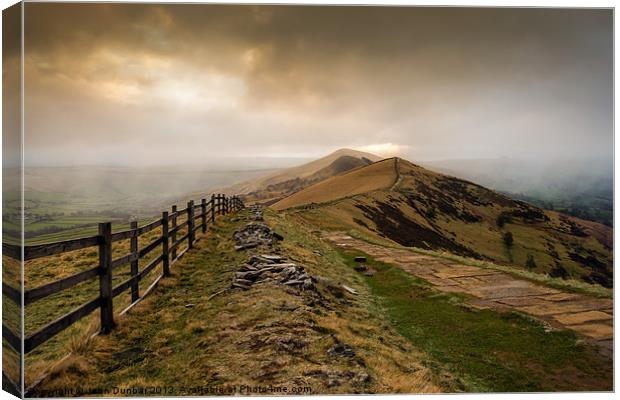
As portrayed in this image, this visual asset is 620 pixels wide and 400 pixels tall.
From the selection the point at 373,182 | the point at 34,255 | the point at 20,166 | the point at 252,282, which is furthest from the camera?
the point at 373,182

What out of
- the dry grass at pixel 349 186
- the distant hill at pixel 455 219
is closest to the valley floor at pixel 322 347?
the distant hill at pixel 455 219

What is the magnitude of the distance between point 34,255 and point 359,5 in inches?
244

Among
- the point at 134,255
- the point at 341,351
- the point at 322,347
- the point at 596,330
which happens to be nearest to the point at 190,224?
the point at 134,255

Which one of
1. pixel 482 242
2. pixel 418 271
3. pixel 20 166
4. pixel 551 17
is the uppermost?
pixel 551 17

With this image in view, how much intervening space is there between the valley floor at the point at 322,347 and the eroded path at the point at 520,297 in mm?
92

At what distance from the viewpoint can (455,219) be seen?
67125mm

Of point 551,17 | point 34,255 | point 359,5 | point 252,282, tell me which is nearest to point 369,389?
point 252,282

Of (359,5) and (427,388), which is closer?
(427,388)

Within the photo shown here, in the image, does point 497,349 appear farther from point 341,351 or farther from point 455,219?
point 455,219

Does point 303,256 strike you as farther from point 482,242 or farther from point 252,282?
point 482,242

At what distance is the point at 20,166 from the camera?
16.9ft

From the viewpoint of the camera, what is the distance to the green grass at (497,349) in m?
5.45

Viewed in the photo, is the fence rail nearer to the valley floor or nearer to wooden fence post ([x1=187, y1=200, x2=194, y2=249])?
the valley floor

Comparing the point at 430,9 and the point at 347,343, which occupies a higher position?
the point at 430,9
